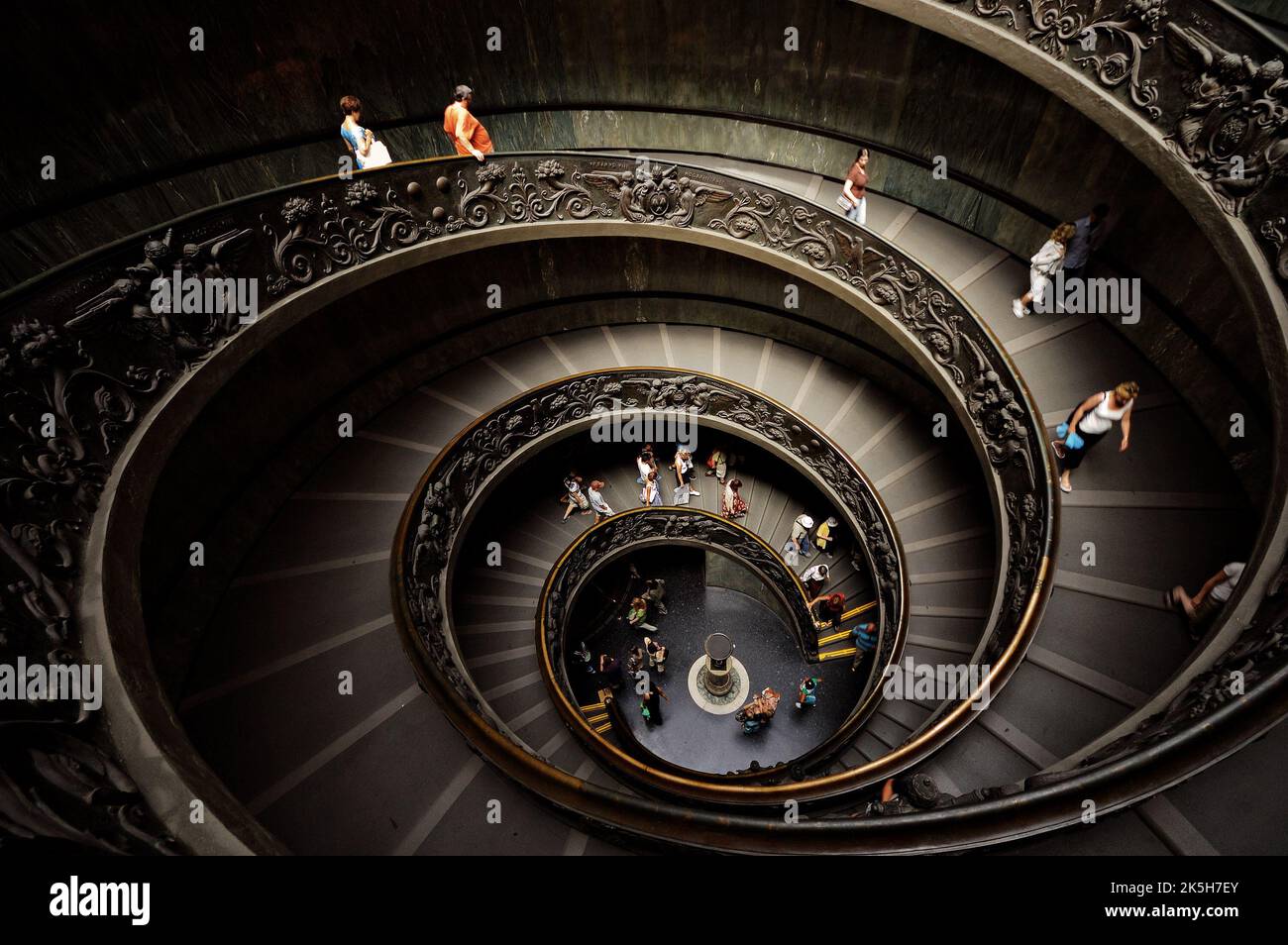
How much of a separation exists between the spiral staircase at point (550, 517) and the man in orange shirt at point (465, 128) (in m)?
0.27

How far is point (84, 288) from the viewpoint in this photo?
14.7ft

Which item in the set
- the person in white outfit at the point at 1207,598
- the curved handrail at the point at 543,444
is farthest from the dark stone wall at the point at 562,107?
the curved handrail at the point at 543,444

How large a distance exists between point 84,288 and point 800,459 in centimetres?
839

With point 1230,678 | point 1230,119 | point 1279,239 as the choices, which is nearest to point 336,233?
point 1230,678

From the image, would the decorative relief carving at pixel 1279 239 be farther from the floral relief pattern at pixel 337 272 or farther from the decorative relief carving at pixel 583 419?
the decorative relief carving at pixel 583 419

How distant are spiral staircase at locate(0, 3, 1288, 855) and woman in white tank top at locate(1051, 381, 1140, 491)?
10.4 inches

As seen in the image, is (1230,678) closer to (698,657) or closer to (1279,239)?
(1279,239)

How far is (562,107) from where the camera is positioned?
328 inches

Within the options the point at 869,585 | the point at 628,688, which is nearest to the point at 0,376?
the point at 628,688

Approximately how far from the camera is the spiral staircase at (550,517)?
329 cm

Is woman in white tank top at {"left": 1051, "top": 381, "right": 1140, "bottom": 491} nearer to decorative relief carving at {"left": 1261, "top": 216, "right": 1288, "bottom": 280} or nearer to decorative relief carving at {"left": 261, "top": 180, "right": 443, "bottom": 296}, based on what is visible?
decorative relief carving at {"left": 1261, "top": 216, "right": 1288, "bottom": 280}

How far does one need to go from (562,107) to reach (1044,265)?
6519 mm

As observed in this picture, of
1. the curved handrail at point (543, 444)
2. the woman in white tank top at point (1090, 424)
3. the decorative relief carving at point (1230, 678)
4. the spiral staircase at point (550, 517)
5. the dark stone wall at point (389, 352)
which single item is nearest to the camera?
the decorative relief carving at point (1230, 678)
